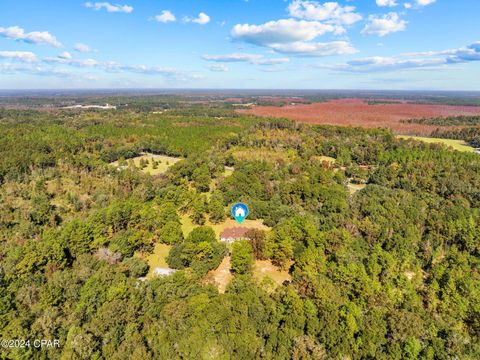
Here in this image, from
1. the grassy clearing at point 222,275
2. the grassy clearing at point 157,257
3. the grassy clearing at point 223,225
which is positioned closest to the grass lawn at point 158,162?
the grassy clearing at point 223,225

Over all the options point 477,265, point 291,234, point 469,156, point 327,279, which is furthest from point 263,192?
point 469,156

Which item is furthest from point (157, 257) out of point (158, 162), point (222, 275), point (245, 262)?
point (158, 162)

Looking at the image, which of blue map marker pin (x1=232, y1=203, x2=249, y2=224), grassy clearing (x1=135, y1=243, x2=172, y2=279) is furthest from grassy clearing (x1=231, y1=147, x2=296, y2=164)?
grassy clearing (x1=135, y1=243, x2=172, y2=279)

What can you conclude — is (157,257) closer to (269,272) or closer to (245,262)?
(245,262)

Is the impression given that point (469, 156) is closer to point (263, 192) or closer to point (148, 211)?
point (263, 192)

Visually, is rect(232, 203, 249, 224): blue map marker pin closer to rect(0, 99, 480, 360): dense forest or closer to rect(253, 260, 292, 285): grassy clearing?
rect(0, 99, 480, 360): dense forest

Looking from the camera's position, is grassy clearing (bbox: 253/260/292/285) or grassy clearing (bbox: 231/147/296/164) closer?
grassy clearing (bbox: 253/260/292/285)
